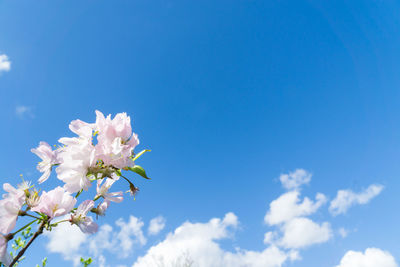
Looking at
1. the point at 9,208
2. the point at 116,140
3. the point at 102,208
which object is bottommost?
the point at 9,208

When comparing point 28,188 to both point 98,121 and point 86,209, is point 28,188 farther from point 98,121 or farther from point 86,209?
point 98,121

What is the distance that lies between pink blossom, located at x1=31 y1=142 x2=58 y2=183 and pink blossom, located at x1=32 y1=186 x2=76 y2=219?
0.50ft

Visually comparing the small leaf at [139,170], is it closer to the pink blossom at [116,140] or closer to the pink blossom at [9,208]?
the pink blossom at [116,140]

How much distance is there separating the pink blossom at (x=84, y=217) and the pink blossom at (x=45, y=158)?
187 millimetres

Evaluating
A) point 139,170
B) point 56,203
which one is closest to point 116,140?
point 139,170

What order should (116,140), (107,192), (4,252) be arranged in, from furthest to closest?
(107,192)
(116,140)
(4,252)

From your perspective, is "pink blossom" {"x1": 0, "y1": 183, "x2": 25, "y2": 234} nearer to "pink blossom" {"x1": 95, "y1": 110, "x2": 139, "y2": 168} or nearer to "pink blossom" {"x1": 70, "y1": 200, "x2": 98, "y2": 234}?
"pink blossom" {"x1": 70, "y1": 200, "x2": 98, "y2": 234}

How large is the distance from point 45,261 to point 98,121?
10.1 ft

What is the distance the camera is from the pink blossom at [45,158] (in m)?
1.12

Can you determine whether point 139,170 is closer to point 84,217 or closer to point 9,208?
point 84,217

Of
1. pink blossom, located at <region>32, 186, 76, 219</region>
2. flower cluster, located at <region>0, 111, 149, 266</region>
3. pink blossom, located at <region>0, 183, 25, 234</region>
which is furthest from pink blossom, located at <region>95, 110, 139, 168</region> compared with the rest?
pink blossom, located at <region>0, 183, 25, 234</region>

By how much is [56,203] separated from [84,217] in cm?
17

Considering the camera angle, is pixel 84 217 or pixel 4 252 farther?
pixel 84 217

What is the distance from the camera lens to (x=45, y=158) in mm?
1147
